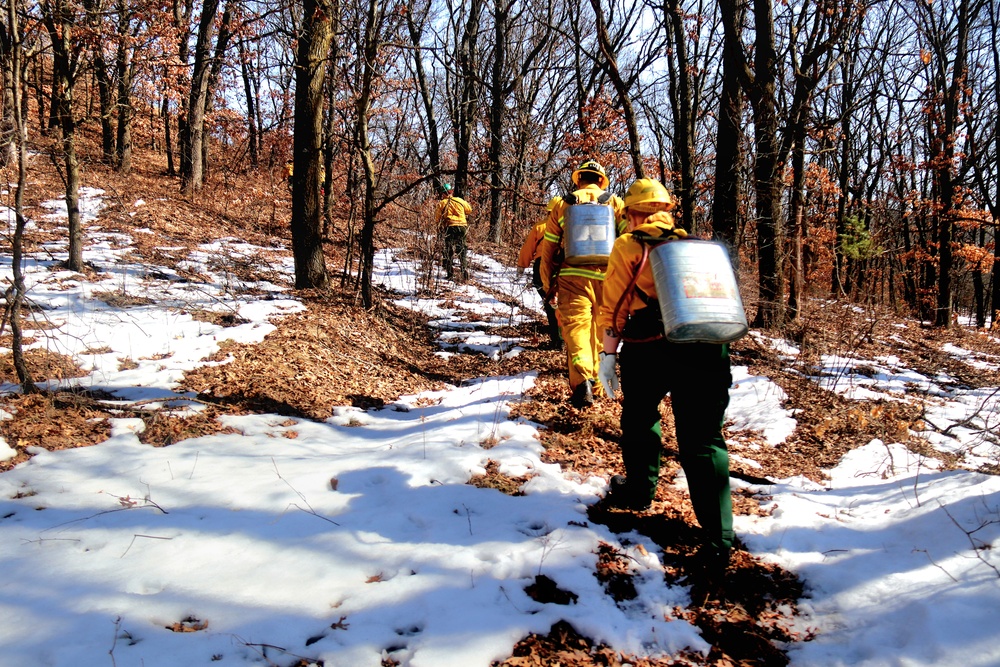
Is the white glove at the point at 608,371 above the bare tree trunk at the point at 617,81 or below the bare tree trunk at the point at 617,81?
below

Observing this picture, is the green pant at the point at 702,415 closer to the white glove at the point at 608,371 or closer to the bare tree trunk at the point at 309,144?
the white glove at the point at 608,371

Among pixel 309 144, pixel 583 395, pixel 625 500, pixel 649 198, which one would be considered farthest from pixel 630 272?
pixel 309 144

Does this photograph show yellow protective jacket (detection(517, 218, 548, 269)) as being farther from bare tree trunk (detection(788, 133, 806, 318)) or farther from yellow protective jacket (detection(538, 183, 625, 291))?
bare tree trunk (detection(788, 133, 806, 318))

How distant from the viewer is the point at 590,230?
198 inches

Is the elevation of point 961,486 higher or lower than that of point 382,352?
lower

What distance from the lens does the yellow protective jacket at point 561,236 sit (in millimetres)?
5125

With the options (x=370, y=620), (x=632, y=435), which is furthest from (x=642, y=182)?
(x=370, y=620)

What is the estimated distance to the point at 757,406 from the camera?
19.7ft

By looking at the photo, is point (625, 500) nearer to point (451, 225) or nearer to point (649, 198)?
point (649, 198)

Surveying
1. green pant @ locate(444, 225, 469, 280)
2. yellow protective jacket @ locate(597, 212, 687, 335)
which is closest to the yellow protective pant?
yellow protective jacket @ locate(597, 212, 687, 335)

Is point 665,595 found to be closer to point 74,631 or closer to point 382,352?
point 74,631

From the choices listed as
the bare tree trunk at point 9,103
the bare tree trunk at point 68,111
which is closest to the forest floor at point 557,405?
the bare tree trunk at point 68,111

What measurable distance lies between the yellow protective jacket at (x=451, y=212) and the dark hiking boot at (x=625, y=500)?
9253mm

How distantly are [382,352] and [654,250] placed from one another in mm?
5006
